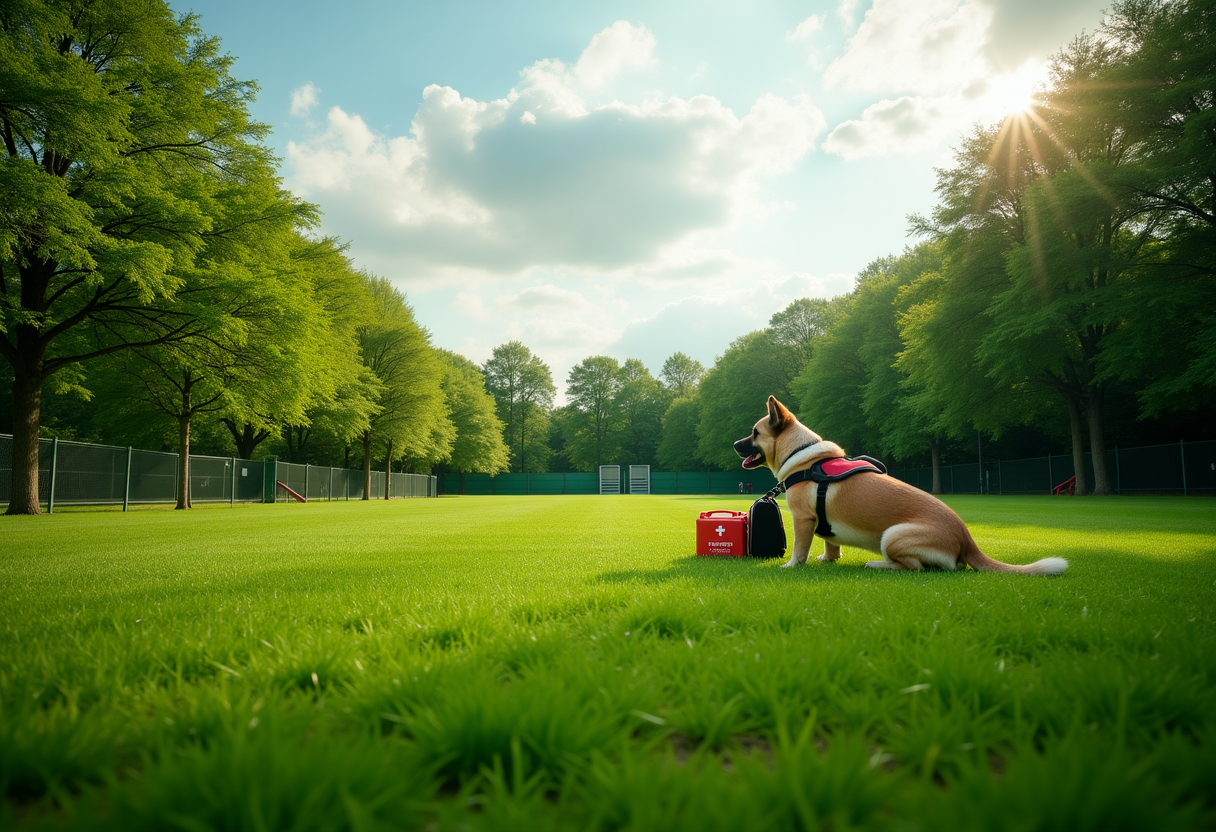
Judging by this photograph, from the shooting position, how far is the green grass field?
1157 millimetres

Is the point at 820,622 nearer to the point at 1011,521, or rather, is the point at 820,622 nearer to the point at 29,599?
the point at 29,599

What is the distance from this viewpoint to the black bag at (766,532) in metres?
6.33

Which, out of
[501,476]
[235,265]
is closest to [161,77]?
[235,265]

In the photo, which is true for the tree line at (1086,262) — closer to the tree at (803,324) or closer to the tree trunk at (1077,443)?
the tree trunk at (1077,443)

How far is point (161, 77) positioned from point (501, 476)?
56.1 metres

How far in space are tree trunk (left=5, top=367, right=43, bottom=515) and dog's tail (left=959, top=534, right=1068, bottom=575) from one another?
21.1 metres

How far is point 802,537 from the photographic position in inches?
212

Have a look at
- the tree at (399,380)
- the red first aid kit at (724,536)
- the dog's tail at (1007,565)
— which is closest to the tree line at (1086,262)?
the dog's tail at (1007,565)

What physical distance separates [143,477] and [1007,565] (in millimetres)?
Answer: 27807

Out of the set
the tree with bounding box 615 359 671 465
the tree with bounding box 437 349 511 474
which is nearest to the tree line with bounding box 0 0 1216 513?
the tree with bounding box 437 349 511 474

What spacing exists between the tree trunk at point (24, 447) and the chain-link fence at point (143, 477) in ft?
9.01

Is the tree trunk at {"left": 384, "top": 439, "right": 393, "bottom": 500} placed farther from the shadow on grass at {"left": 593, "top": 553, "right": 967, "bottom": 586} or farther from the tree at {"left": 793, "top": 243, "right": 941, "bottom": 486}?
the shadow on grass at {"left": 593, "top": 553, "right": 967, "bottom": 586}

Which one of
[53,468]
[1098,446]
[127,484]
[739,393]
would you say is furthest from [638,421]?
[53,468]

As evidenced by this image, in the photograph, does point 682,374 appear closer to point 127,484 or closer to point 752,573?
point 127,484
